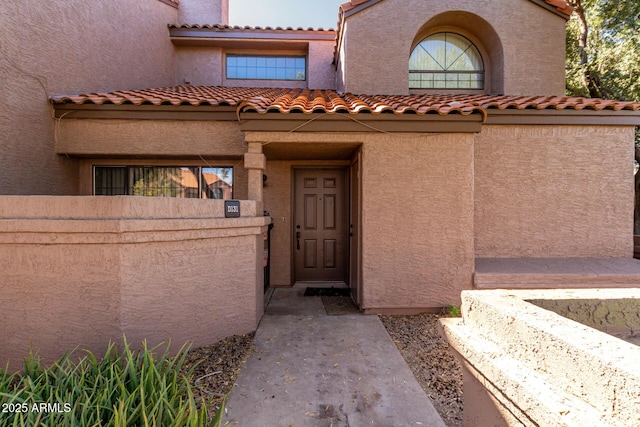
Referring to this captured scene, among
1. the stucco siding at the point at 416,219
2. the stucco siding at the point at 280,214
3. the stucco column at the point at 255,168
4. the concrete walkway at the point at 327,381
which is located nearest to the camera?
the concrete walkway at the point at 327,381

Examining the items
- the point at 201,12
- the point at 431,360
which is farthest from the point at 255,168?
the point at 201,12

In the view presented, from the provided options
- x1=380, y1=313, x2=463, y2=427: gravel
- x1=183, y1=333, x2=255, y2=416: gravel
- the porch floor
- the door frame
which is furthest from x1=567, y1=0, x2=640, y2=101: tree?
x1=183, y1=333, x2=255, y2=416: gravel

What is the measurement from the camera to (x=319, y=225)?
23.8ft

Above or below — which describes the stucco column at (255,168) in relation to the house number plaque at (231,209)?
above

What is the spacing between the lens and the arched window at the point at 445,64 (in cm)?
813

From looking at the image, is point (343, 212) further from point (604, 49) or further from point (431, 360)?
point (604, 49)

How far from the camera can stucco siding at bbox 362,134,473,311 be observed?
17.1ft

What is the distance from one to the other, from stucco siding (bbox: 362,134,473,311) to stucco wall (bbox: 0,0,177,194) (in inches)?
224

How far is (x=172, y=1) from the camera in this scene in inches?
372

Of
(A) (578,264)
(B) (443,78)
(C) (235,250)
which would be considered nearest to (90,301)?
(C) (235,250)

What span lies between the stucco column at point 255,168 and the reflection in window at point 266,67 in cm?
588

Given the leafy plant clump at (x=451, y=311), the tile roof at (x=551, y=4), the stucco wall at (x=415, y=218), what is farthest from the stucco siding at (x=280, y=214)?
the tile roof at (x=551, y=4)

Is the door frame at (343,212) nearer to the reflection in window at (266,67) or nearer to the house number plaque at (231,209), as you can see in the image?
the house number plaque at (231,209)

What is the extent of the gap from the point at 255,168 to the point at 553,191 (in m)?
5.94
